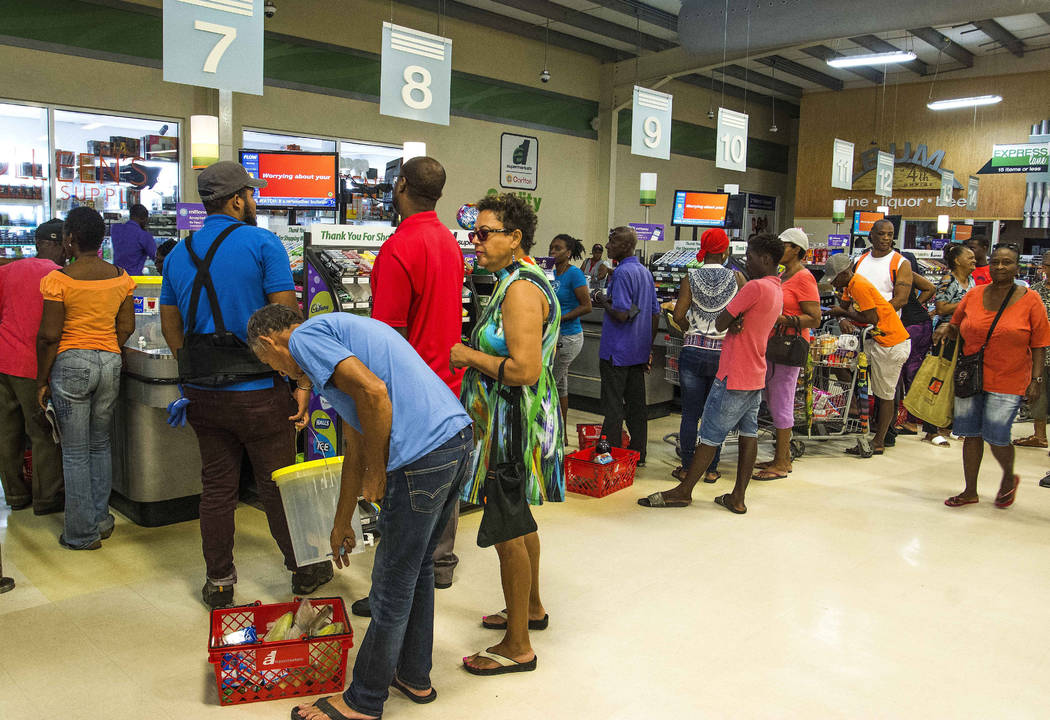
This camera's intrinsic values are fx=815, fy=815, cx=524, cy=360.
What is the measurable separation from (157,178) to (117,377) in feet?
21.4

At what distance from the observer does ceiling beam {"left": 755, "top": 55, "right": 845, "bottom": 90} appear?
15.6 m

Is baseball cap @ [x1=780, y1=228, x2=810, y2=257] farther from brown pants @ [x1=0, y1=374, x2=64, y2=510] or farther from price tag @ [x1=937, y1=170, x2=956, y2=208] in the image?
price tag @ [x1=937, y1=170, x2=956, y2=208]

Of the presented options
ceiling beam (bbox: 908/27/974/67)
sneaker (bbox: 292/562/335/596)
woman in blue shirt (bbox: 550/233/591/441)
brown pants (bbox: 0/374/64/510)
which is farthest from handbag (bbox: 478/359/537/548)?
ceiling beam (bbox: 908/27/974/67)

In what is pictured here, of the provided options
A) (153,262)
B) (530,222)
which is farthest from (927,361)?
(153,262)

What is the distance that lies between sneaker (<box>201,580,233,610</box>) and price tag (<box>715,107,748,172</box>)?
24.5 feet

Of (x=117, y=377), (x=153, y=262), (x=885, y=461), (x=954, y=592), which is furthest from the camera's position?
(x=153, y=262)

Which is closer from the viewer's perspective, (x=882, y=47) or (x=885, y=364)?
(x=885, y=364)

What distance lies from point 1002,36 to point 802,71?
3532 mm

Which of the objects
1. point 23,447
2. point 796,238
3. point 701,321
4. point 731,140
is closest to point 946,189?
point 731,140

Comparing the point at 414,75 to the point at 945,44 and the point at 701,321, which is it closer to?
the point at 701,321

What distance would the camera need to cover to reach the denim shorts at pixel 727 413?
4.47m

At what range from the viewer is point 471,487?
2.75 meters

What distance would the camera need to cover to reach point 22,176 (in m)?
8.59

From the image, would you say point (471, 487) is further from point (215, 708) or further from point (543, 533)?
point (543, 533)
